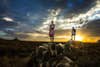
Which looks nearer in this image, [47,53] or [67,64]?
[67,64]

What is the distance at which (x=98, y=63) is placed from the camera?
2947cm

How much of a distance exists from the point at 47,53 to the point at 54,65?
17.9 ft

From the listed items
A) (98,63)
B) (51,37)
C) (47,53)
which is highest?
(51,37)

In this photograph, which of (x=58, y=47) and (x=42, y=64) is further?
(x=58, y=47)

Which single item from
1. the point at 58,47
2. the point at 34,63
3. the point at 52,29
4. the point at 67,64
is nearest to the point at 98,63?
the point at 58,47

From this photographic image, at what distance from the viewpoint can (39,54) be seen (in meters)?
25.8

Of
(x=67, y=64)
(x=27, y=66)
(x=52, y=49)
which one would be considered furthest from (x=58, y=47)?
(x=67, y=64)

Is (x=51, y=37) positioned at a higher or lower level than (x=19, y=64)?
higher

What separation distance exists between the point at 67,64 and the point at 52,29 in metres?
11.9

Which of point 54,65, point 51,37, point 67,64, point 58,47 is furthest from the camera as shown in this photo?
point 51,37

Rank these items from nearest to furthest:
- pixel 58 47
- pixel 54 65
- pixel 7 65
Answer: pixel 54 65 < pixel 7 65 < pixel 58 47

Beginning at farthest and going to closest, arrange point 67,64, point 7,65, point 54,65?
1. point 7,65
2. point 54,65
3. point 67,64

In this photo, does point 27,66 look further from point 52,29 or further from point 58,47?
point 52,29

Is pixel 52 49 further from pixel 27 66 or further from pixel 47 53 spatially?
pixel 27 66
